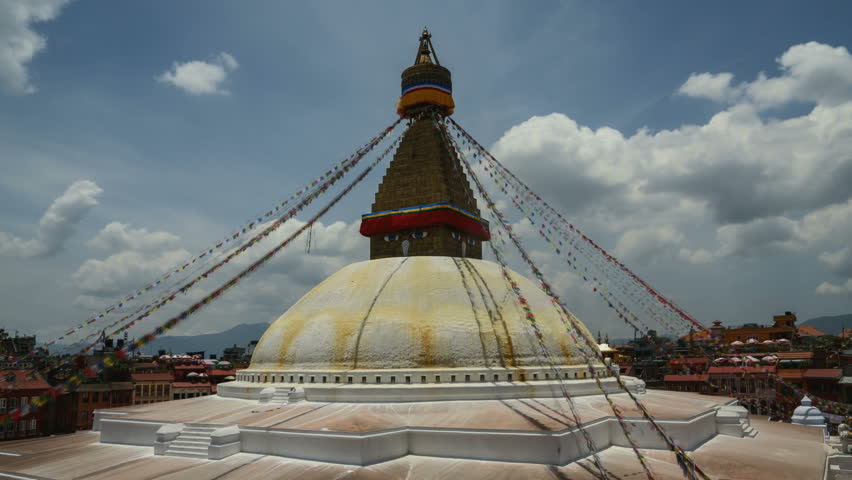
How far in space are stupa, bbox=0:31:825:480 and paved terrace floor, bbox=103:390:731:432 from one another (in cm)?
7

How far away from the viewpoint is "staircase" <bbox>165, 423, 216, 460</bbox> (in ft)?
43.9

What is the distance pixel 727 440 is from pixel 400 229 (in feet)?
41.3

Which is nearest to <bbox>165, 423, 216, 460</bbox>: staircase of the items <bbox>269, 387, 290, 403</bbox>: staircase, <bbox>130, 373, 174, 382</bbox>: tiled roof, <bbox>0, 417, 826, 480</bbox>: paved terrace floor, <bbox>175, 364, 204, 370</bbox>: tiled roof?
<bbox>0, 417, 826, 480</bbox>: paved terrace floor

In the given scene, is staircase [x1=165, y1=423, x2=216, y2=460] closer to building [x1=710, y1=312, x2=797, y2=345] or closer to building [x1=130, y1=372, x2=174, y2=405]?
building [x1=130, y1=372, x2=174, y2=405]

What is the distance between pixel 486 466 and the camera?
12172 millimetres

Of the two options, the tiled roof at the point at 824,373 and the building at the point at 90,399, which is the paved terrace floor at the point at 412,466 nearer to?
the building at the point at 90,399

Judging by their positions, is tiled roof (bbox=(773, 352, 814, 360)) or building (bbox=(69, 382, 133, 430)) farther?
tiled roof (bbox=(773, 352, 814, 360))

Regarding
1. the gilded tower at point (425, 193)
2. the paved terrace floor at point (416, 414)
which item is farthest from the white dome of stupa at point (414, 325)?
the gilded tower at point (425, 193)

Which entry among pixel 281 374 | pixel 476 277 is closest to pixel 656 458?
pixel 476 277

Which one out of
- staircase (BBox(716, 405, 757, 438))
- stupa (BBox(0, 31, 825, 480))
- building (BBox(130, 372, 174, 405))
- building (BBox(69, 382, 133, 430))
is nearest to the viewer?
stupa (BBox(0, 31, 825, 480))

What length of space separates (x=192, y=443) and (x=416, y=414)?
567 centimetres

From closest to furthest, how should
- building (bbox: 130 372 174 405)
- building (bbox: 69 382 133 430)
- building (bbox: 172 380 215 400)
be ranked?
building (bbox: 69 382 133 430) → building (bbox: 130 372 174 405) → building (bbox: 172 380 215 400)

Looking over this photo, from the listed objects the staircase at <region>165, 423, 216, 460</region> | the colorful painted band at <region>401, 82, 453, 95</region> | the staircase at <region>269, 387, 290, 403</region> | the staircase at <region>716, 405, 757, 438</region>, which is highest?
the colorful painted band at <region>401, 82, 453, 95</region>

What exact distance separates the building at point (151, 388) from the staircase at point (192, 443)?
87.0 feet
